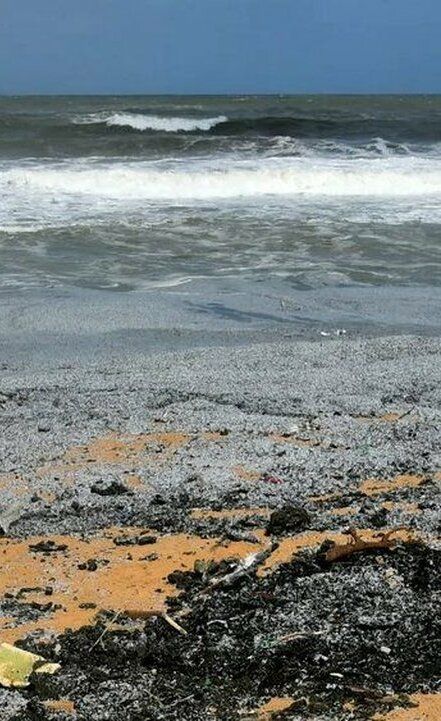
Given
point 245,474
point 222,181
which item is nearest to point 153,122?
point 222,181

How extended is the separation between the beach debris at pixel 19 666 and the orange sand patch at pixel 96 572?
0.10m

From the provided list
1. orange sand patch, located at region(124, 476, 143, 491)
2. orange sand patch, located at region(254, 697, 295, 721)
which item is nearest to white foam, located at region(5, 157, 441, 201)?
orange sand patch, located at region(124, 476, 143, 491)

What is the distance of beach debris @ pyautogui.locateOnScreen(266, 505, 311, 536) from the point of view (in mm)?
3281

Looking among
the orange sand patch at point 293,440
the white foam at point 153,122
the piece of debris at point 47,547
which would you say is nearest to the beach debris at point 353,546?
the piece of debris at point 47,547

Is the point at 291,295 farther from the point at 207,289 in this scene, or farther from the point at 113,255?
the point at 113,255

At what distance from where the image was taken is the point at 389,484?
3707 mm

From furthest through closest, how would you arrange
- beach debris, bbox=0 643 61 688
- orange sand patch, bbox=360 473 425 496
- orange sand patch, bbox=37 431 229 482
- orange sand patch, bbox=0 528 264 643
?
orange sand patch, bbox=37 431 229 482, orange sand patch, bbox=360 473 425 496, orange sand patch, bbox=0 528 264 643, beach debris, bbox=0 643 61 688

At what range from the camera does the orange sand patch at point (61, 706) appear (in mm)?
2221

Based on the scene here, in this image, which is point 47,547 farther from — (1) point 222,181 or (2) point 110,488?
(1) point 222,181

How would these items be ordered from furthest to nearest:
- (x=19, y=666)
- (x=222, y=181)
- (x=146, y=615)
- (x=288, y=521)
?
1. (x=222, y=181)
2. (x=288, y=521)
3. (x=146, y=615)
4. (x=19, y=666)

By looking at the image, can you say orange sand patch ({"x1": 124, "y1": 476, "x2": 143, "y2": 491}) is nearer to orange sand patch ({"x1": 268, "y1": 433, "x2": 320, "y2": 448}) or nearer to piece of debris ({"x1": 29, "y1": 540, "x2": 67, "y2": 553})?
piece of debris ({"x1": 29, "y1": 540, "x2": 67, "y2": 553})

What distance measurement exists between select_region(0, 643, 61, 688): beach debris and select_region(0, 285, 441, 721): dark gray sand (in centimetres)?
4

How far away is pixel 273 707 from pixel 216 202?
40.0 feet

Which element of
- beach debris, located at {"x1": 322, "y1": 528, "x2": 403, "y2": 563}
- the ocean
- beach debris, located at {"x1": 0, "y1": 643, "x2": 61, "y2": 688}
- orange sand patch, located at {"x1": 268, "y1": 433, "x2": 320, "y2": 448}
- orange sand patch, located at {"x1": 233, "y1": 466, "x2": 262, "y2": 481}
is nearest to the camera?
beach debris, located at {"x1": 0, "y1": 643, "x2": 61, "y2": 688}
